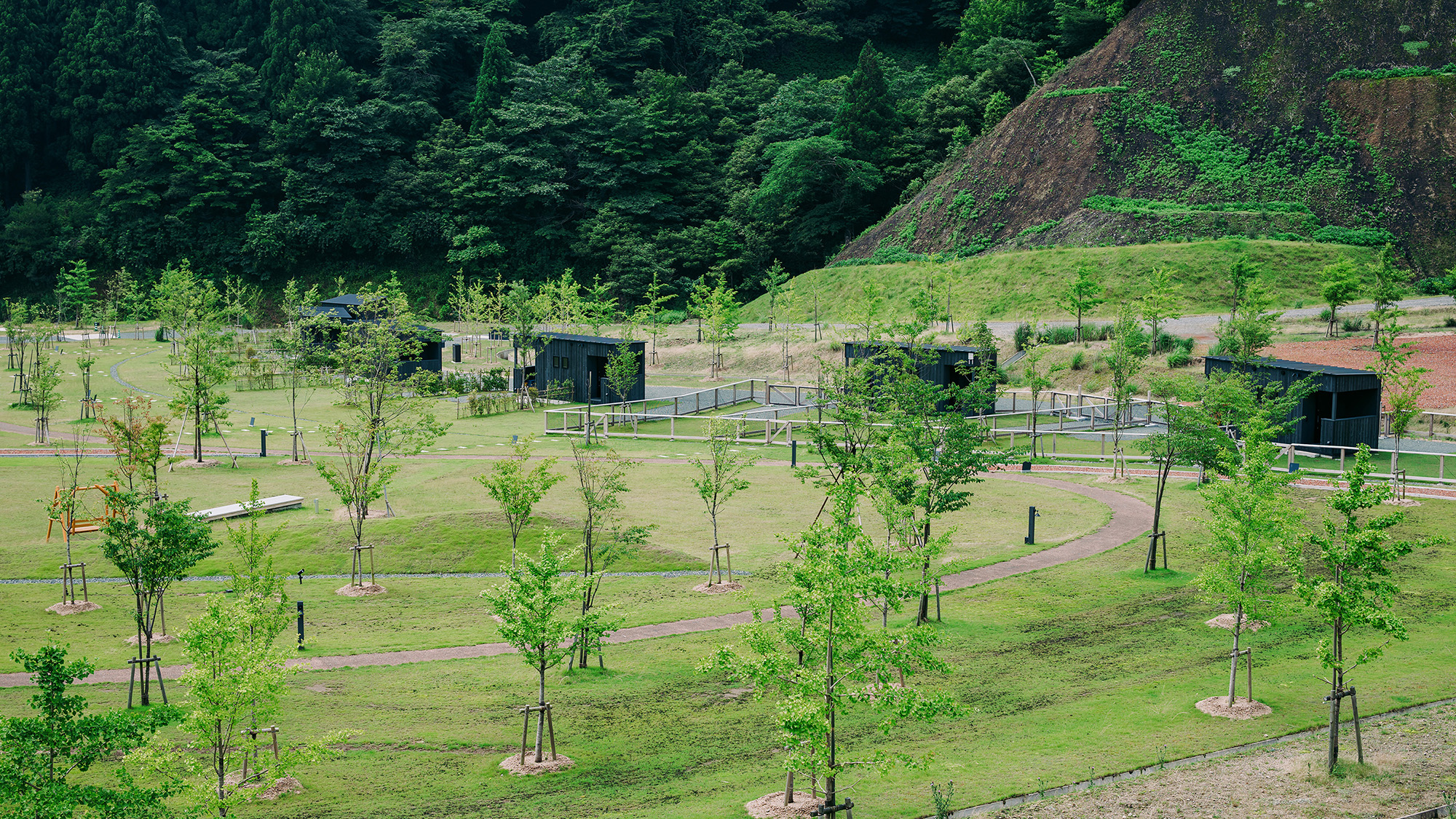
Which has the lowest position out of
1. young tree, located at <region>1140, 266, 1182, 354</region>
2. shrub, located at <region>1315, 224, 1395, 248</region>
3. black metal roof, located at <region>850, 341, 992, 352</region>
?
black metal roof, located at <region>850, 341, 992, 352</region>

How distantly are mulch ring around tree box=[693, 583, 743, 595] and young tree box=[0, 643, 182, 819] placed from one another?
49.9 ft

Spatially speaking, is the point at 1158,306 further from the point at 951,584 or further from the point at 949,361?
the point at 951,584

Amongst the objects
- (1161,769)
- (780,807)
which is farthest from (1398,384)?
(780,807)

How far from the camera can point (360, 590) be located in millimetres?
27562

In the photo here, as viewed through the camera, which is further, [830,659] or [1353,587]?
[1353,587]

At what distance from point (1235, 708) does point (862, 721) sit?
6351 mm

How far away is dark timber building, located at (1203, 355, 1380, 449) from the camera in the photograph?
3997cm

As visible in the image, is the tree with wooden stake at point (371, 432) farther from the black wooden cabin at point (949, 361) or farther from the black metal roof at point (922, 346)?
the black wooden cabin at point (949, 361)

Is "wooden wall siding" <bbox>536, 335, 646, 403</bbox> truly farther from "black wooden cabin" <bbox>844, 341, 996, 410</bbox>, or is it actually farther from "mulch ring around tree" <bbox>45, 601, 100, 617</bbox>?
"mulch ring around tree" <bbox>45, 601, 100, 617</bbox>

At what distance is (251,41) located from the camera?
110m

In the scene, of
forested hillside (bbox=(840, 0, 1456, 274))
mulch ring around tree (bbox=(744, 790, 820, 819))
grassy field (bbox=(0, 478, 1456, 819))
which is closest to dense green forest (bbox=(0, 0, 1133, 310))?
forested hillside (bbox=(840, 0, 1456, 274))

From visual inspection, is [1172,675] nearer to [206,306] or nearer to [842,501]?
[842,501]

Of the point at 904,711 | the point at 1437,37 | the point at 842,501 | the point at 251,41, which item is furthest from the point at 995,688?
the point at 251,41

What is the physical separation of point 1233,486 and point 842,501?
29.1 ft
